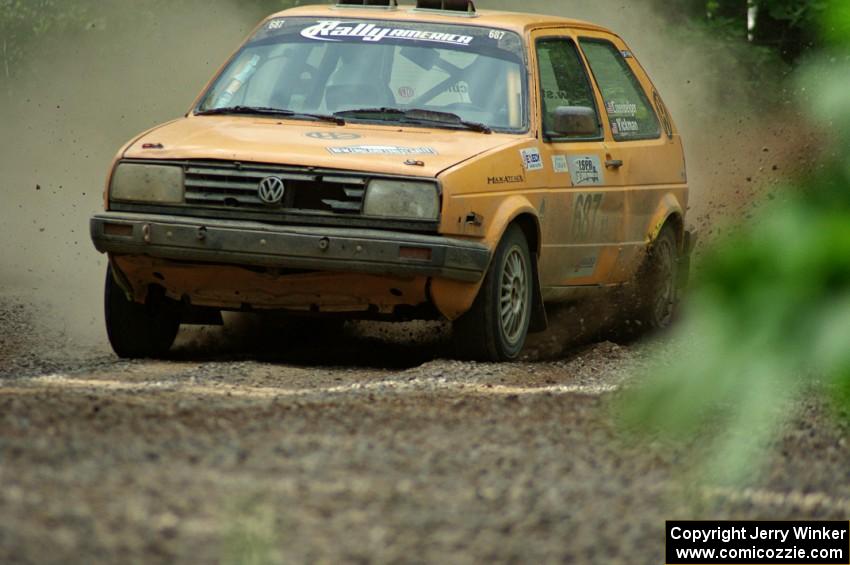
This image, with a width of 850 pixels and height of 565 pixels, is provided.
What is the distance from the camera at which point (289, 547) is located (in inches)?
133

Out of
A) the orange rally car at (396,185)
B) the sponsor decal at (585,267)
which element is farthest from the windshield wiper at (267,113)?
the sponsor decal at (585,267)

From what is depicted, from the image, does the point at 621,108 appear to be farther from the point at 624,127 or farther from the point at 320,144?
the point at 320,144

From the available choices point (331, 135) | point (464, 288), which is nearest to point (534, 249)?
point (464, 288)

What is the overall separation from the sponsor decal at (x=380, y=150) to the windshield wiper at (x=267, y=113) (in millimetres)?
607

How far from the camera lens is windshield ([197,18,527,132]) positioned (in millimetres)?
8250

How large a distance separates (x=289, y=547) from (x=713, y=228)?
225cm

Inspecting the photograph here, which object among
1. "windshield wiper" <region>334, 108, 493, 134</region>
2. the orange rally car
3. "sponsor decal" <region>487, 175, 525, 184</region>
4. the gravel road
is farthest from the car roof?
the gravel road

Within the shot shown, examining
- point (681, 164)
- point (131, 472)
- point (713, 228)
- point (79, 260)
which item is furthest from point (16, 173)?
point (713, 228)

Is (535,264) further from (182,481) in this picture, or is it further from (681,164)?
(182,481)

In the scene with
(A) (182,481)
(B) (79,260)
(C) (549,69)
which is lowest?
(B) (79,260)

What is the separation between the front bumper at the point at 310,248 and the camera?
7.20 meters

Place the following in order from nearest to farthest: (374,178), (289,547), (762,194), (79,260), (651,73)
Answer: (762,194) → (289,547) → (374,178) → (79,260) → (651,73)

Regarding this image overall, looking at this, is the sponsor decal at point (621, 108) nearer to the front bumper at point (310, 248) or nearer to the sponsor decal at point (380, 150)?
the sponsor decal at point (380, 150)

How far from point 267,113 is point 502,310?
168 centimetres
